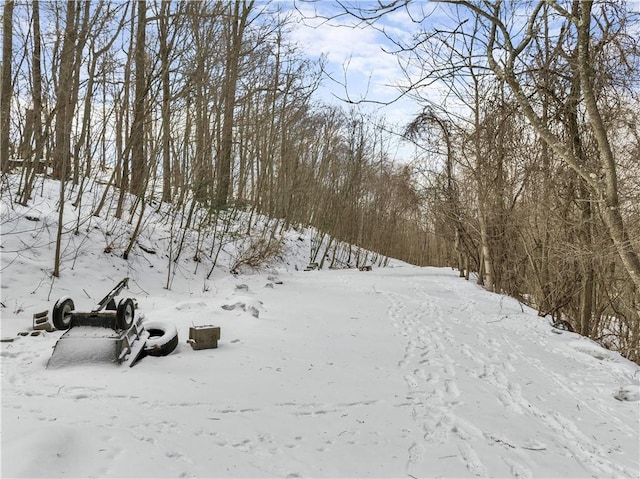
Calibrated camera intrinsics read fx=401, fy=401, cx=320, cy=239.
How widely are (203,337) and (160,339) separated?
1.51 ft

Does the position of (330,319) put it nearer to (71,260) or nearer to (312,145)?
(71,260)

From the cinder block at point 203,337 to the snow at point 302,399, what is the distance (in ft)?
0.40

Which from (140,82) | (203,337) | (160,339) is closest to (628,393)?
(203,337)

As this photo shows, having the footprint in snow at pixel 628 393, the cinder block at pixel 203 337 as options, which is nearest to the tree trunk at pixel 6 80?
the cinder block at pixel 203 337

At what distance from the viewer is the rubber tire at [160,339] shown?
13.3ft

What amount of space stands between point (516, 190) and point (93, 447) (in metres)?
10.4

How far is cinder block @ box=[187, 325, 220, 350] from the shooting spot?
4.41 meters

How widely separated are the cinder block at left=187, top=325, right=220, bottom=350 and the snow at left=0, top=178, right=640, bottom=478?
12 centimetres

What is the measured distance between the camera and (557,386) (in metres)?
4.38

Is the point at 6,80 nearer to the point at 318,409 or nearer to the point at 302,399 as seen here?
the point at 302,399

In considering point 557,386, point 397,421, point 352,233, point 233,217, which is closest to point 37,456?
point 397,421

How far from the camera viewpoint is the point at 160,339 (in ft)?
13.7

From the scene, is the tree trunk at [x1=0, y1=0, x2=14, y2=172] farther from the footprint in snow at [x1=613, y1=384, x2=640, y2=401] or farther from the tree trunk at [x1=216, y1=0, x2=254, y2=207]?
the footprint in snow at [x1=613, y1=384, x2=640, y2=401]

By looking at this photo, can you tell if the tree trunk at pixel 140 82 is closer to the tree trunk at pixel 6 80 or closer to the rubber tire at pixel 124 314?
the tree trunk at pixel 6 80
